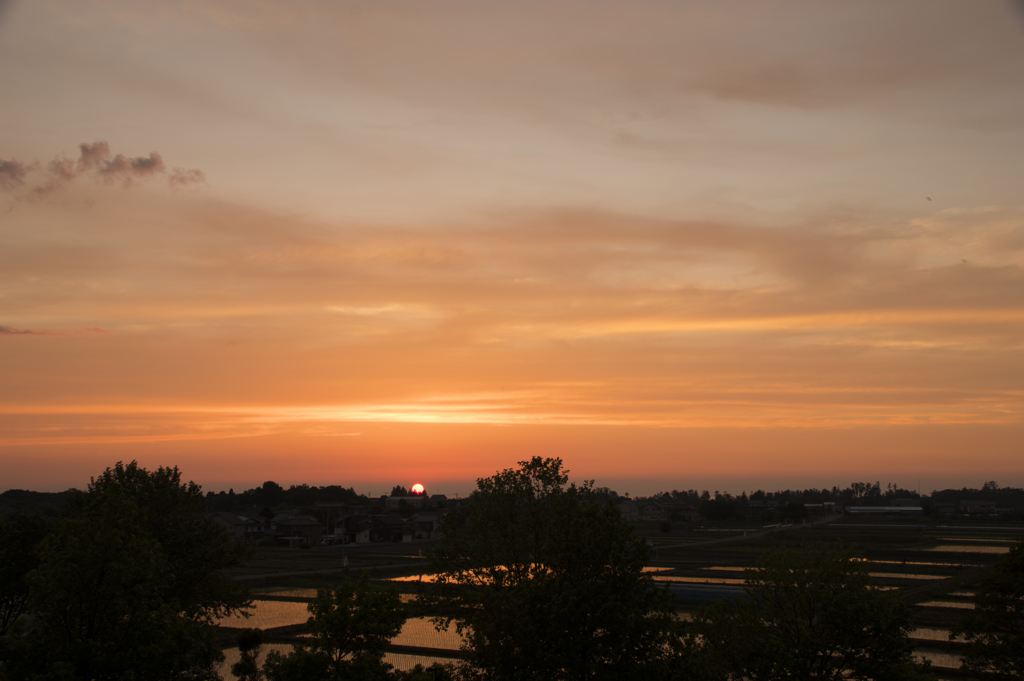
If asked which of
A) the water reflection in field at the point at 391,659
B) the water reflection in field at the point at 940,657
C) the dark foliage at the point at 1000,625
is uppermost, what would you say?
the dark foliage at the point at 1000,625

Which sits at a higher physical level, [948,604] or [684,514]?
[948,604]

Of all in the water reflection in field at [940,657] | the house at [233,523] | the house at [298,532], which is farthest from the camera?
the house at [298,532]

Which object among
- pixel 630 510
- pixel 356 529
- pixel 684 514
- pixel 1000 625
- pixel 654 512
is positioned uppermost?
pixel 1000 625

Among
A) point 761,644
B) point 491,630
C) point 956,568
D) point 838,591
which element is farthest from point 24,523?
point 956,568

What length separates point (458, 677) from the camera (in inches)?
1016

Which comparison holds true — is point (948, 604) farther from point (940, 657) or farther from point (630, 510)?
point (630, 510)

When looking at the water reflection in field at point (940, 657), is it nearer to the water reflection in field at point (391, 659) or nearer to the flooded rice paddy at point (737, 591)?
the flooded rice paddy at point (737, 591)

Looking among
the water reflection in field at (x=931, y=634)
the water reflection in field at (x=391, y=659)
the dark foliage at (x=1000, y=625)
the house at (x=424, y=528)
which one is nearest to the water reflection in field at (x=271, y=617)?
the water reflection in field at (x=391, y=659)

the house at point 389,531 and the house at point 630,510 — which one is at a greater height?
the house at point 389,531

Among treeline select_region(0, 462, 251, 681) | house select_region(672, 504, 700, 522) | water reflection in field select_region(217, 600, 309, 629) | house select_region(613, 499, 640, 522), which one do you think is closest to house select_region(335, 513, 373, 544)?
water reflection in field select_region(217, 600, 309, 629)

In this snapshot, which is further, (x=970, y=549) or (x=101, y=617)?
(x=970, y=549)

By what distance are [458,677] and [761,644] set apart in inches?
427

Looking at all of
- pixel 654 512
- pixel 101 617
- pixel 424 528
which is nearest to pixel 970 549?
pixel 424 528

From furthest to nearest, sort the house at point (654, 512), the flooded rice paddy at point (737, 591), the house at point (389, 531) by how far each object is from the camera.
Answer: the house at point (654, 512) → the house at point (389, 531) → the flooded rice paddy at point (737, 591)
